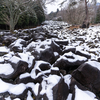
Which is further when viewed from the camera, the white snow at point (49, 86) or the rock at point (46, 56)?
the rock at point (46, 56)

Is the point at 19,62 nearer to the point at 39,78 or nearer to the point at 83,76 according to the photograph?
the point at 39,78

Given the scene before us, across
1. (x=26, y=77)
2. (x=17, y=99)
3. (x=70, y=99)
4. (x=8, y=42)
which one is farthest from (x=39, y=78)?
(x=8, y=42)

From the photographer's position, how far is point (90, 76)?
7.34 ft

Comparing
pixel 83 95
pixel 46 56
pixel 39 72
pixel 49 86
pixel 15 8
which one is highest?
pixel 15 8

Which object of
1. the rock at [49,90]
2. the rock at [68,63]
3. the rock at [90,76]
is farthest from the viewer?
the rock at [68,63]

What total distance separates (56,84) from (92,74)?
3.36 ft

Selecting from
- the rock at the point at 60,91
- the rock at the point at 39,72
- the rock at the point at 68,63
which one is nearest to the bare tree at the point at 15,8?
the rock at the point at 39,72

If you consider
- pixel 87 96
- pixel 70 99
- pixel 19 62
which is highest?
pixel 19 62

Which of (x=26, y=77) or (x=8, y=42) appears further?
(x=8, y=42)

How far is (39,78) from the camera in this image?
2598 millimetres

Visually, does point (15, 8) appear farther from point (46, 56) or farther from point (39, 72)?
point (39, 72)

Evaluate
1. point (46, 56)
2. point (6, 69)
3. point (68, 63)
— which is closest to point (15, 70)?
point (6, 69)

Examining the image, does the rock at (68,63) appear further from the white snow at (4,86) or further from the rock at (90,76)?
the white snow at (4,86)

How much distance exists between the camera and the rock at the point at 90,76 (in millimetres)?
2180
